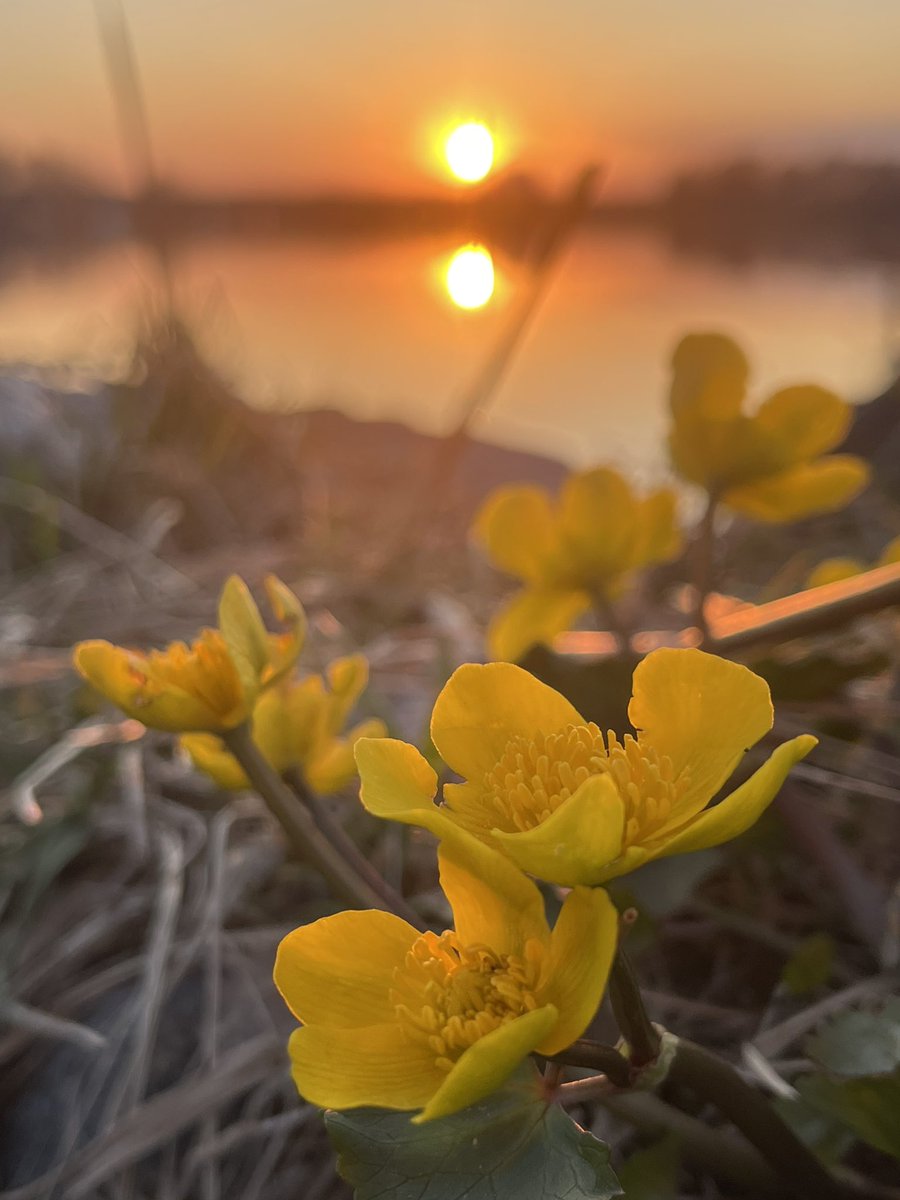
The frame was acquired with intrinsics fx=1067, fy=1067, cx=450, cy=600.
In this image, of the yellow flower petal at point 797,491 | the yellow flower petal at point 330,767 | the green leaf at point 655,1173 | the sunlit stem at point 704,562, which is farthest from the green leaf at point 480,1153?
the yellow flower petal at point 797,491

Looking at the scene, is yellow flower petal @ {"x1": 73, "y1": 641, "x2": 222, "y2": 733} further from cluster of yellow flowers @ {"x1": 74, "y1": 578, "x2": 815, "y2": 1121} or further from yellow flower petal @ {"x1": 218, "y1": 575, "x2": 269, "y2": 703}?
cluster of yellow flowers @ {"x1": 74, "y1": 578, "x2": 815, "y2": 1121}

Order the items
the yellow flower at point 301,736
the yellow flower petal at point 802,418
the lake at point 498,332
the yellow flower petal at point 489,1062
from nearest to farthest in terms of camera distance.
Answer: the yellow flower petal at point 489,1062 → the yellow flower at point 301,736 → the yellow flower petal at point 802,418 → the lake at point 498,332

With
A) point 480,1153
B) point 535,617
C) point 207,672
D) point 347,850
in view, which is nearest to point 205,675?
point 207,672

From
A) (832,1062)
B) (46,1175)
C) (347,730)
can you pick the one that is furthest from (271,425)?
(832,1062)

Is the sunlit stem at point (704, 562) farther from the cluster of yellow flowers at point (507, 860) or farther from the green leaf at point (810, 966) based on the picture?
the cluster of yellow flowers at point (507, 860)

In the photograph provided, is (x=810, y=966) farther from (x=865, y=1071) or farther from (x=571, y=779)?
(x=571, y=779)

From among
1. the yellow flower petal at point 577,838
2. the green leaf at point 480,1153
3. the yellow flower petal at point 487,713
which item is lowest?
the green leaf at point 480,1153

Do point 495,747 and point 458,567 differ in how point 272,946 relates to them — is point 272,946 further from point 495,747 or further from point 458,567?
point 458,567
